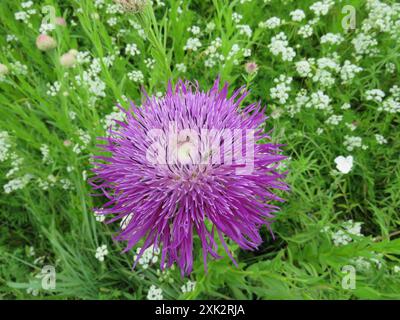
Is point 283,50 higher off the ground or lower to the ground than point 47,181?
higher

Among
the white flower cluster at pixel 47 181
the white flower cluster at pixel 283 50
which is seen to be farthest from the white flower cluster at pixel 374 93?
the white flower cluster at pixel 47 181

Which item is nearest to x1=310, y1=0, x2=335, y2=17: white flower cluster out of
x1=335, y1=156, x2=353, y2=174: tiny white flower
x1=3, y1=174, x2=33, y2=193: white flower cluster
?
x1=335, y1=156, x2=353, y2=174: tiny white flower

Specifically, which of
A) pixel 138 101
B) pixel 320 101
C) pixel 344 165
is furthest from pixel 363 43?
pixel 138 101

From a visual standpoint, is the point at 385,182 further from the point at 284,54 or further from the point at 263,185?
the point at 263,185

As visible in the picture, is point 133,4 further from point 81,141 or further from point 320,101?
point 320,101

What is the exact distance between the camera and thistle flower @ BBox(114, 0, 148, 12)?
134cm

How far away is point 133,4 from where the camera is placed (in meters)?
1.34

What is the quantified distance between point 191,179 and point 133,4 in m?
0.72

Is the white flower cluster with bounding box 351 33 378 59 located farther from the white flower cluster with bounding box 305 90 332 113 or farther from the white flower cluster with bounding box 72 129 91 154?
the white flower cluster with bounding box 72 129 91 154

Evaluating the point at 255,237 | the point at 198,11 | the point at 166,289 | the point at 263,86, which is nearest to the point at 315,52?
the point at 263,86

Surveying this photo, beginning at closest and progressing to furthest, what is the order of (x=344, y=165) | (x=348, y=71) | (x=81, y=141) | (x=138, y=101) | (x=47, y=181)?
(x=344, y=165) < (x=81, y=141) < (x=348, y=71) < (x=47, y=181) < (x=138, y=101)

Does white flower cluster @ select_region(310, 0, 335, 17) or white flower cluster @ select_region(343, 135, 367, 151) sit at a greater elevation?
white flower cluster @ select_region(310, 0, 335, 17)

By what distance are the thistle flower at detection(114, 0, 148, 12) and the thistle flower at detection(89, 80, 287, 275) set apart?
42cm
